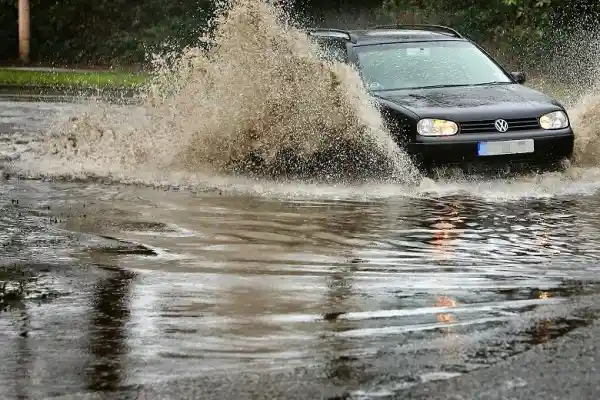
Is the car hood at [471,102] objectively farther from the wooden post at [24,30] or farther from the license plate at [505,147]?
the wooden post at [24,30]

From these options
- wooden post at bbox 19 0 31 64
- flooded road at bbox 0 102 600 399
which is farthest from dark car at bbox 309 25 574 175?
wooden post at bbox 19 0 31 64

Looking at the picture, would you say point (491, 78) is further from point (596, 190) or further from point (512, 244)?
point (512, 244)

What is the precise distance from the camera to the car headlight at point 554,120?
40.8 feet

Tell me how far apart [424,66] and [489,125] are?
5.53 ft

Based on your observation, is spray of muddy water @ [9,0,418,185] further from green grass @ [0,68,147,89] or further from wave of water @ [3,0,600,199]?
green grass @ [0,68,147,89]

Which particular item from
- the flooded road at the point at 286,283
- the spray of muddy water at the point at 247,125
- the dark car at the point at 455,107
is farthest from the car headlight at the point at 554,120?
the spray of muddy water at the point at 247,125

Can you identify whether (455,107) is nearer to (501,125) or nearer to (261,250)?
(501,125)

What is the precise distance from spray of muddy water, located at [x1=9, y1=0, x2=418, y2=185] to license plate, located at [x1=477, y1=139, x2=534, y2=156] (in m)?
0.66

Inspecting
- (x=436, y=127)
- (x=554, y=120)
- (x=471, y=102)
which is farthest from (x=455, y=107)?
(x=554, y=120)

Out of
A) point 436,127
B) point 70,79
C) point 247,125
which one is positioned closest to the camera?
point 436,127

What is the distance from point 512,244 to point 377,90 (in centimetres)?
436

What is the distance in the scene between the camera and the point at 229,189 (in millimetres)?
11891

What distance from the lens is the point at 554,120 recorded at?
1254 centimetres

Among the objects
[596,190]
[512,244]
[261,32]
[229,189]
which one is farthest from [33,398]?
[261,32]
